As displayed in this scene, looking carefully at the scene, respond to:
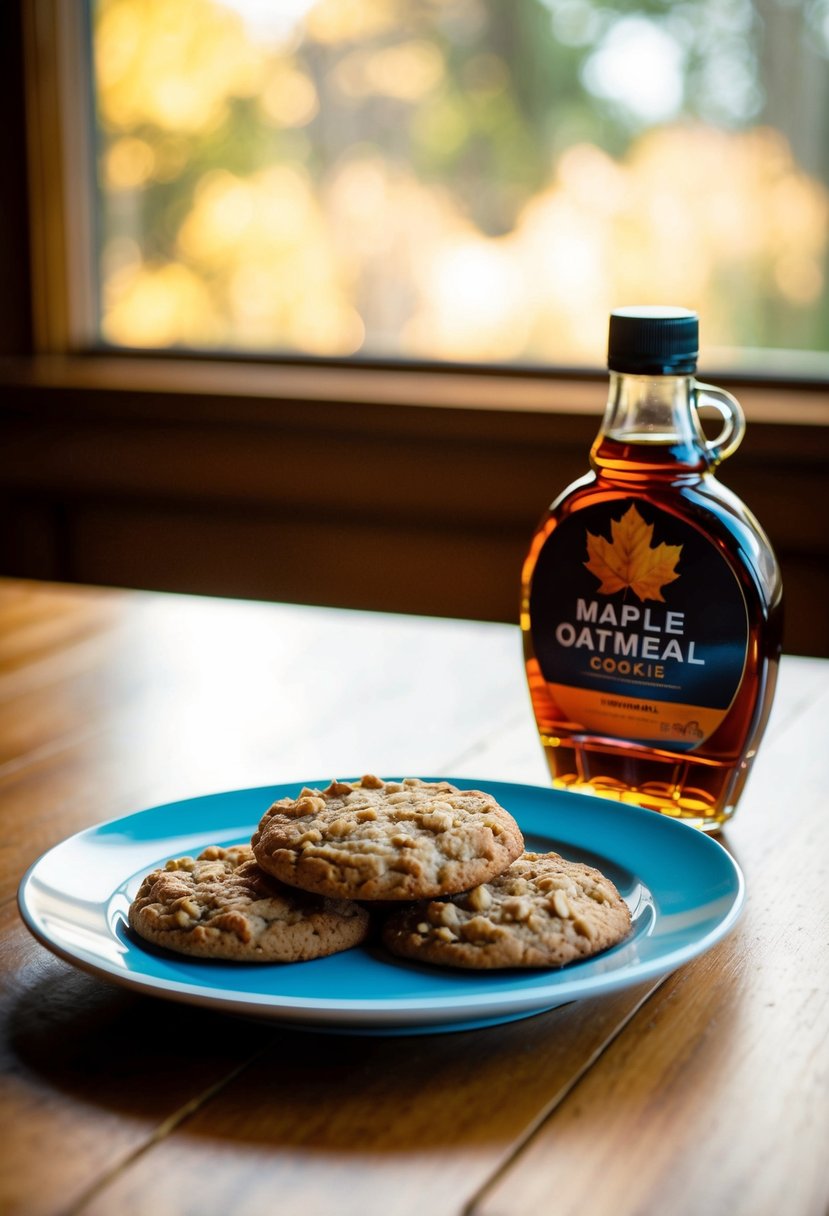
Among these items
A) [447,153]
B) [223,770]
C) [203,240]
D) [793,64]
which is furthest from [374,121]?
[223,770]

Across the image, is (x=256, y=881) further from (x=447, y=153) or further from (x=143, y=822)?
(x=447, y=153)

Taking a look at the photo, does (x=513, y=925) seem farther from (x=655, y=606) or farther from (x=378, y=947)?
(x=655, y=606)

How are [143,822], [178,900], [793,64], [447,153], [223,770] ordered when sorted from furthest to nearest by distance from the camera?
[447,153], [793,64], [223,770], [143,822], [178,900]

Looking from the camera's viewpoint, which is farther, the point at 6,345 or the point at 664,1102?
the point at 6,345

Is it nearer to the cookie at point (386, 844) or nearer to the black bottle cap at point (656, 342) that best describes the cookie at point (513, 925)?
the cookie at point (386, 844)

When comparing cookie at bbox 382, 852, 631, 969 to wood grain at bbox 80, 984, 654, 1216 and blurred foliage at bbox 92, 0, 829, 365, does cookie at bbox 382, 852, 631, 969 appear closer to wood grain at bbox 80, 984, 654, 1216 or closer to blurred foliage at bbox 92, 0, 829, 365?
wood grain at bbox 80, 984, 654, 1216

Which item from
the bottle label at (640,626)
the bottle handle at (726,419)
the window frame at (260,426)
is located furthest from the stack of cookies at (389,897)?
the window frame at (260,426)

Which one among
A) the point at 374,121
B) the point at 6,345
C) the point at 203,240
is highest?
the point at 374,121
